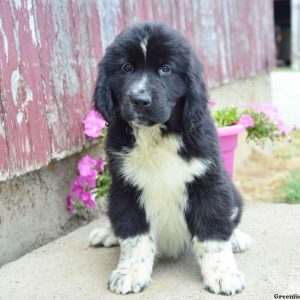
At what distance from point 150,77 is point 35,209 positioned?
138 centimetres

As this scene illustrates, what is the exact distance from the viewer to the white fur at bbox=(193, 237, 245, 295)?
255 centimetres

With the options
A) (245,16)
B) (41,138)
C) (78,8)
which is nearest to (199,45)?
(245,16)

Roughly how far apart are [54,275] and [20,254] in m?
0.53

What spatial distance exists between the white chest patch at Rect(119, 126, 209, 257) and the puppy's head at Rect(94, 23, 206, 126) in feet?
0.61

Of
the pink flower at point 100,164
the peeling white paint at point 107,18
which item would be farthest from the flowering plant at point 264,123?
the pink flower at point 100,164

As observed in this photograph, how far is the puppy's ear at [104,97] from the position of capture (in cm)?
273

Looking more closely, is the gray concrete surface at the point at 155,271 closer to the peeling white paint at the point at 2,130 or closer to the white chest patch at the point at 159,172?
the white chest patch at the point at 159,172

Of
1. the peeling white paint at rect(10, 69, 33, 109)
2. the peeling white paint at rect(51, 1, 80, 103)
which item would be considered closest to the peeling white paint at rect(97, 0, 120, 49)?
the peeling white paint at rect(51, 1, 80, 103)

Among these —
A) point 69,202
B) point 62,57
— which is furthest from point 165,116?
point 69,202

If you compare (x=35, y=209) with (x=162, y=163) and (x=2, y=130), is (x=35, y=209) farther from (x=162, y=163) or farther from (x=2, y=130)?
(x=162, y=163)

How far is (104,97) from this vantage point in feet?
9.00

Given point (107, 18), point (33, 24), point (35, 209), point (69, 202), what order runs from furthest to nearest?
point (107, 18)
point (69, 202)
point (35, 209)
point (33, 24)

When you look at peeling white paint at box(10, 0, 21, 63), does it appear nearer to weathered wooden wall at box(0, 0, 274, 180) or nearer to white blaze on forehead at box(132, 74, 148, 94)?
weathered wooden wall at box(0, 0, 274, 180)

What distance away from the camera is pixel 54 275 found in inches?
114
